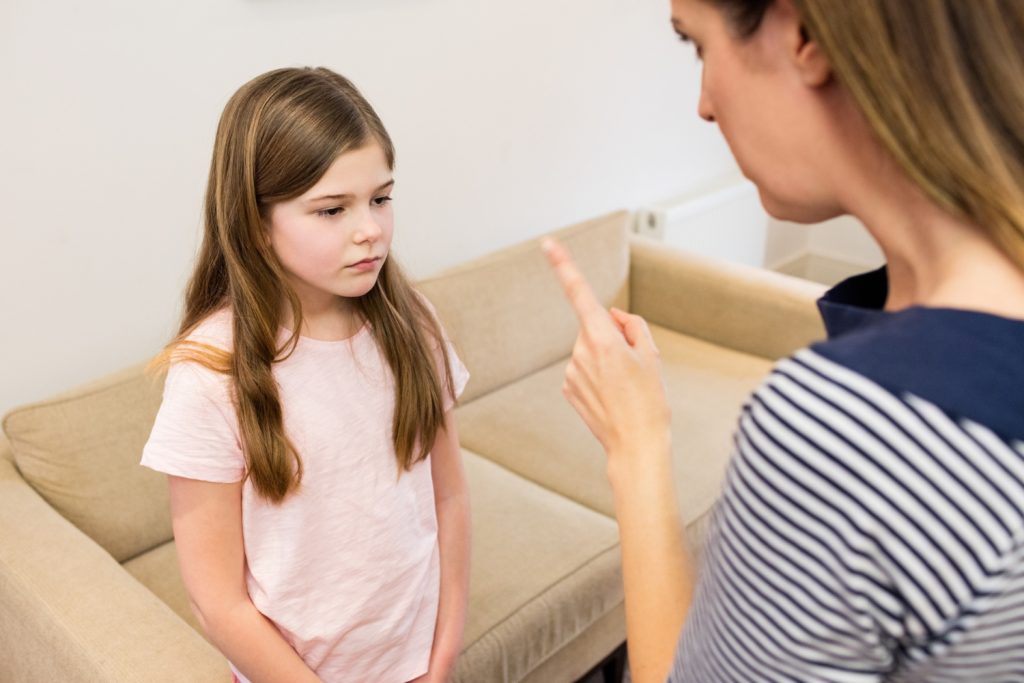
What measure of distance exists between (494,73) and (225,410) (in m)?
1.68

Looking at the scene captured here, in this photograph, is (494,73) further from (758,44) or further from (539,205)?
(758,44)

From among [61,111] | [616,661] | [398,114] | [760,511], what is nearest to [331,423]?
[760,511]

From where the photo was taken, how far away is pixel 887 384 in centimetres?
55

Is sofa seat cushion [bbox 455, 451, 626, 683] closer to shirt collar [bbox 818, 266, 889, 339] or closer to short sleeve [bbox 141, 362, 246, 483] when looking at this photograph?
short sleeve [bbox 141, 362, 246, 483]

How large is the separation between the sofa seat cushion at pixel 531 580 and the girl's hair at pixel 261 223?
60cm

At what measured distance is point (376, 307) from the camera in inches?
52.3

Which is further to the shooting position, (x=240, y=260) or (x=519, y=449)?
(x=519, y=449)

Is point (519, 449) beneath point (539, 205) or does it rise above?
beneath

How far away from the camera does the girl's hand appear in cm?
84

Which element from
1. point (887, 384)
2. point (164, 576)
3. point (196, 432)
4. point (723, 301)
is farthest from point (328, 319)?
point (723, 301)

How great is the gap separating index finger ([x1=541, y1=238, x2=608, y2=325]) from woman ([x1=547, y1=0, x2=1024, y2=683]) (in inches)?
7.9

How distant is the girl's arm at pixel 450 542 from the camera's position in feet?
4.64

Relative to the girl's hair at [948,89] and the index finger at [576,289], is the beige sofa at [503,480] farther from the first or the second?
the girl's hair at [948,89]

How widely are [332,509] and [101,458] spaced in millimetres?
697
